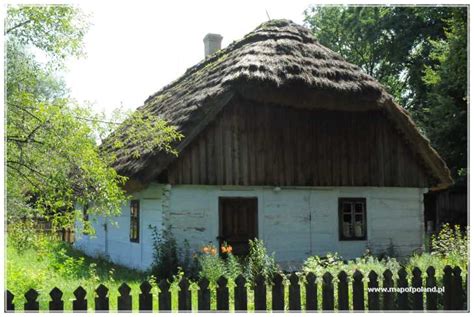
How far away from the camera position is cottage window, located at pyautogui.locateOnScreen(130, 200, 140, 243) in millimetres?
13676

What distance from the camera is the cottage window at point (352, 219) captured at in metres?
14.1

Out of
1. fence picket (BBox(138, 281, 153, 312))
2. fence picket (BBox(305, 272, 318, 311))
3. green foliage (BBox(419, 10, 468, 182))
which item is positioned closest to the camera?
fence picket (BBox(138, 281, 153, 312))

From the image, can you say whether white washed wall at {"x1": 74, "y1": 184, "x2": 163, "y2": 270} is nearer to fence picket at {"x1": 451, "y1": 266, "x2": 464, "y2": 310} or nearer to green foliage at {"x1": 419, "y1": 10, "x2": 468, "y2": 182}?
fence picket at {"x1": 451, "y1": 266, "x2": 464, "y2": 310}

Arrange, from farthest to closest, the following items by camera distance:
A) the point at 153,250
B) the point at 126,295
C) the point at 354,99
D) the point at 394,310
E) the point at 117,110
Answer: the point at 354,99
the point at 153,250
the point at 117,110
the point at 394,310
the point at 126,295

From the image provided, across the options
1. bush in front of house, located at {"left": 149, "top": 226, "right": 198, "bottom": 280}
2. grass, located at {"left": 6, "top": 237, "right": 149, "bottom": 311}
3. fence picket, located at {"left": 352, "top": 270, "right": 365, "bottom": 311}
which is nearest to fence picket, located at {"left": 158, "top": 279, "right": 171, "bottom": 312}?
grass, located at {"left": 6, "top": 237, "right": 149, "bottom": 311}

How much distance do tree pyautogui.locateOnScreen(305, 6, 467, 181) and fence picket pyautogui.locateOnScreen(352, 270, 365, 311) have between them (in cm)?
1523

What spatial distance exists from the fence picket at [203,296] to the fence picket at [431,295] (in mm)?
3003

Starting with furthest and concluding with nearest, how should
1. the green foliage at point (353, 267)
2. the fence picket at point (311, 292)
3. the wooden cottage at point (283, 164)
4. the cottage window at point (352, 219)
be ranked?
1. the cottage window at point (352, 219)
2. the wooden cottage at point (283, 164)
3. the green foliage at point (353, 267)
4. the fence picket at point (311, 292)

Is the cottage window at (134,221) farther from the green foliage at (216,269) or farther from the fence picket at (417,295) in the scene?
the fence picket at (417,295)

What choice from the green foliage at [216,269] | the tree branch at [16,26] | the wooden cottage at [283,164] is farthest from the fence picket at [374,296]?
the tree branch at [16,26]
